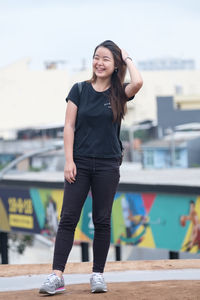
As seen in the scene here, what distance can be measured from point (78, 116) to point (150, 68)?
107m

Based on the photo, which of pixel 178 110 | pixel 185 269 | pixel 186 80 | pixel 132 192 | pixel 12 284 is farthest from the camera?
pixel 186 80

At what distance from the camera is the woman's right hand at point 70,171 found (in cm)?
511

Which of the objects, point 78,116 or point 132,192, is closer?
point 78,116

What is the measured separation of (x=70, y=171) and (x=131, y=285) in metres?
1.02

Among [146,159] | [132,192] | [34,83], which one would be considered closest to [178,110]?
[146,159]

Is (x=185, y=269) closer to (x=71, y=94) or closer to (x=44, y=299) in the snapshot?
(x=44, y=299)

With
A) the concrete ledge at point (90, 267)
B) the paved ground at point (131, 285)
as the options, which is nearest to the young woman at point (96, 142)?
the paved ground at point (131, 285)

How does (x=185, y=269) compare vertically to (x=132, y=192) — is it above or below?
above

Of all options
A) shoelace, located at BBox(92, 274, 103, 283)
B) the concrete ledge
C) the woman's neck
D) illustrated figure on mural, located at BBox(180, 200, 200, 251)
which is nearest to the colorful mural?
illustrated figure on mural, located at BBox(180, 200, 200, 251)

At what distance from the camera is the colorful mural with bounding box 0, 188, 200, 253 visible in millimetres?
26031

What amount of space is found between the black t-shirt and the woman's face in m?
0.11

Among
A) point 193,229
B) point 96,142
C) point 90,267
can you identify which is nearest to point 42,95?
point 193,229

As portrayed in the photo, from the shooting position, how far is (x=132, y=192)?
2841 cm

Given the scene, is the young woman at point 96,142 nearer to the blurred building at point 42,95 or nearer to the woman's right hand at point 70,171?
the woman's right hand at point 70,171
